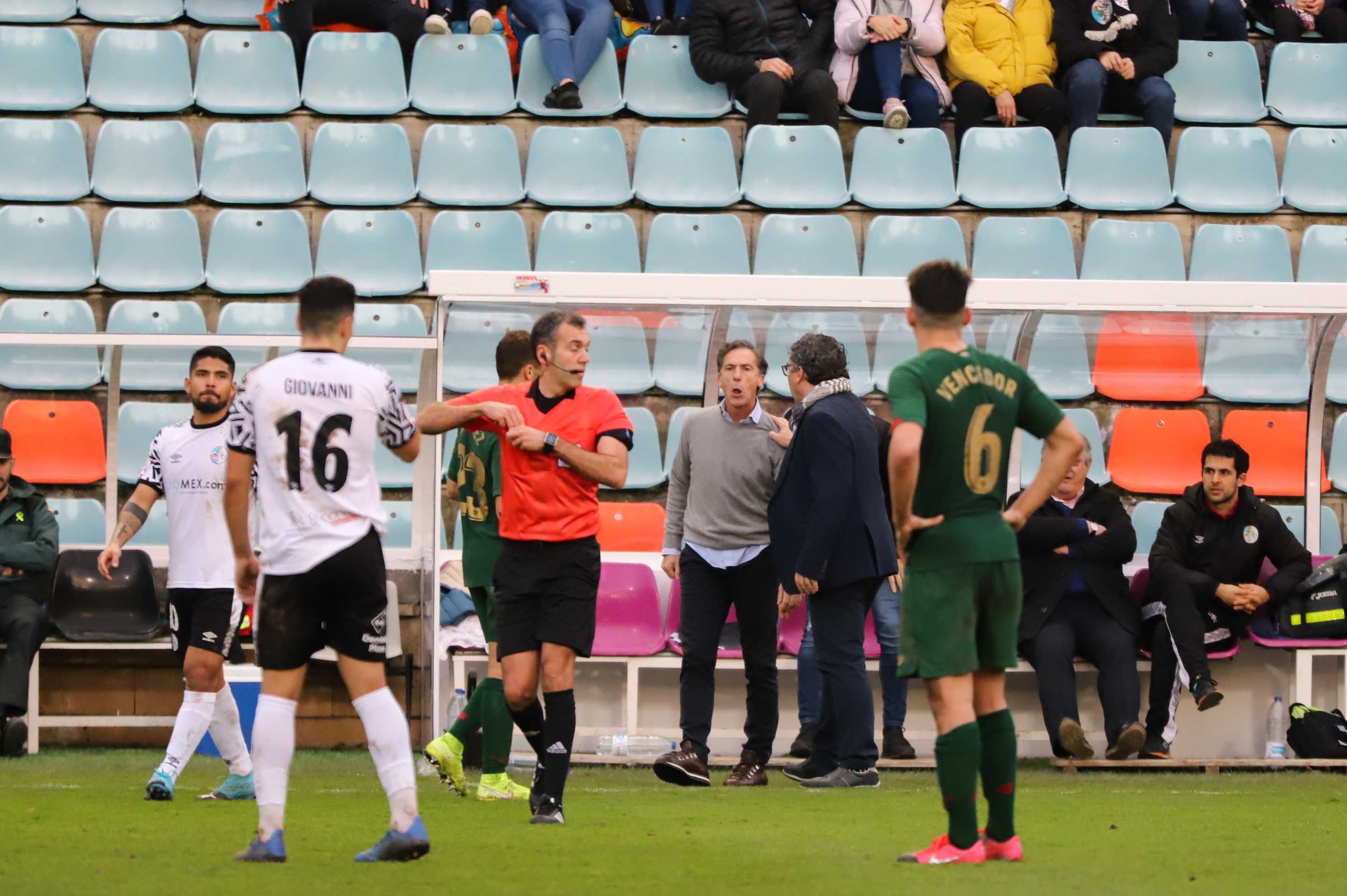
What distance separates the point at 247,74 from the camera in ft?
40.5

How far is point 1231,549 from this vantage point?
9.17m

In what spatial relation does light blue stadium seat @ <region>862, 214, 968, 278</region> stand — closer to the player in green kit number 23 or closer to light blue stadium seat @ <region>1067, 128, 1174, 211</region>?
light blue stadium seat @ <region>1067, 128, 1174, 211</region>

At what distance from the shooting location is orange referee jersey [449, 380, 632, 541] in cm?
602

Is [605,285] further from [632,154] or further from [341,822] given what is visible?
[632,154]

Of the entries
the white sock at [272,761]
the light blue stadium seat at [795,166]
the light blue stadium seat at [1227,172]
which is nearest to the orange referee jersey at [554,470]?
the white sock at [272,761]

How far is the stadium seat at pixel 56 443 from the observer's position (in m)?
10.3

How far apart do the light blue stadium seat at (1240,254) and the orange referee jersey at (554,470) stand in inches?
275

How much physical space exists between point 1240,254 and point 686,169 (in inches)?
157

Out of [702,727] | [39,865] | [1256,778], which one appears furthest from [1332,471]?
[39,865]

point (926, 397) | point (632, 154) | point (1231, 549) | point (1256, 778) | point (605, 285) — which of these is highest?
point (632, 154)

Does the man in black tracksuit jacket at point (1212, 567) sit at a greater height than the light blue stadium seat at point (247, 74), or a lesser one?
lesser

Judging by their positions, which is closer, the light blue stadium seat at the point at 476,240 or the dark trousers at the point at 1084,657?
the dark trousers at the point at 1084,657

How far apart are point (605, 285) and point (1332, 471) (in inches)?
199

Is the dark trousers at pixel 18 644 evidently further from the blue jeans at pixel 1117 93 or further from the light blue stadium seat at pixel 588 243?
the blue jeans at pixel 1117 93
